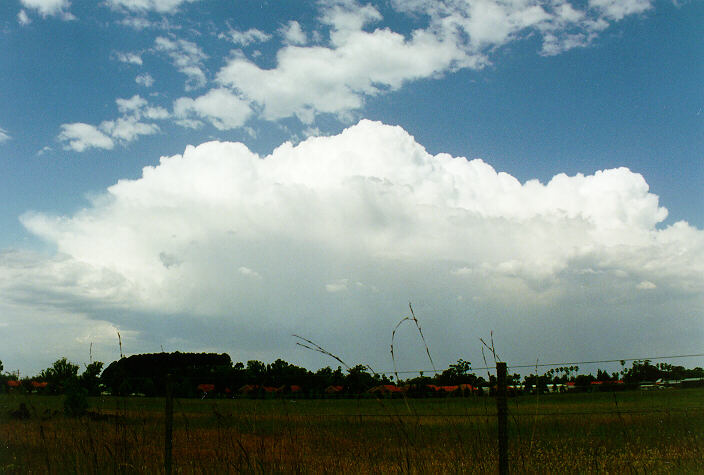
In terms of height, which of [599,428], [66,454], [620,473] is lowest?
[599,428]

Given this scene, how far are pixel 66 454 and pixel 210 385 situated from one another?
7.86ft

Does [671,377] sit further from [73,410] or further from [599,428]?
[73,410]

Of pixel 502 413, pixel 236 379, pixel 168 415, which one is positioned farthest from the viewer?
pixel 236 379

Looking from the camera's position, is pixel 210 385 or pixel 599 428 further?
pixel 599 428

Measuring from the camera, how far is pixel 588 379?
9.29m

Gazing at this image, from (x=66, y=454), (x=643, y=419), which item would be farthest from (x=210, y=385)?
(x=643, y=419)

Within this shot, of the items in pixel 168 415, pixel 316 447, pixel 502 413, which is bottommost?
pixel 316 447

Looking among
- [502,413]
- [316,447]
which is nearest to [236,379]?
[316,447]

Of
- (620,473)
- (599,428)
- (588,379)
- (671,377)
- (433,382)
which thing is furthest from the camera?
(599,428)

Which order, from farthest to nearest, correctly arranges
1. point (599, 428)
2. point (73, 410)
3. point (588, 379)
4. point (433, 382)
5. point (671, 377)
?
point (599, 428), point (73, 410), point (588, 379), point (671, 377), point (433, 382)

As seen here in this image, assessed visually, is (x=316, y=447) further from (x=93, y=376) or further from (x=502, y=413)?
(x=502, y=413)

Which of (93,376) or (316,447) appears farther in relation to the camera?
(316,447)

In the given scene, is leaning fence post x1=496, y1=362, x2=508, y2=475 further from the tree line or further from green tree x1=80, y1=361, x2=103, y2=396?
green tree x1=80, y1=361, x2=103, y2=396

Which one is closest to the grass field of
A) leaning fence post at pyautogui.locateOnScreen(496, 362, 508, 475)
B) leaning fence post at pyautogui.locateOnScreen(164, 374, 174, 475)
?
leaning fence post at pyautogui.locateOnScreen(496, 362, 508, 475)
